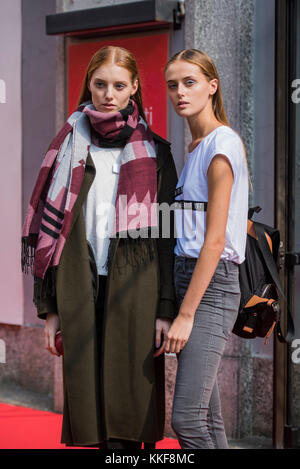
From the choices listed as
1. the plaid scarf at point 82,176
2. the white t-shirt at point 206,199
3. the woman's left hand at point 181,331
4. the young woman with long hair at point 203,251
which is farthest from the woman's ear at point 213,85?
the woman's left hand at point 181,331

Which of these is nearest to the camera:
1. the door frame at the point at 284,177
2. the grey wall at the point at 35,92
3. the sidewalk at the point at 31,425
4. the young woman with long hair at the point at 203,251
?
the young woman with long hair at the point at 203,251

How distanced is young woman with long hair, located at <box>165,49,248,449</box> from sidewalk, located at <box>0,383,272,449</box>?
5.66ft

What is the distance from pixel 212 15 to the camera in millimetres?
4227

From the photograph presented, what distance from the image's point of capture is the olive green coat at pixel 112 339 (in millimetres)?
2660

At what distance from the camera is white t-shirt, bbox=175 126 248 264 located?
2.41 metres

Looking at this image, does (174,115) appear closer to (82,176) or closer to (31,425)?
(82,176)

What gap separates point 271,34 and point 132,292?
2.28m

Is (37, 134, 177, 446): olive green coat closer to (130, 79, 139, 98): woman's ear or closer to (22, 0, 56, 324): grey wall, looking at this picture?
(130, 79, 139, 98): woman's ear

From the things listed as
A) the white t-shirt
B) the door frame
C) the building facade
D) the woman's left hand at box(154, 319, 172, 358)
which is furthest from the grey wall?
the white t-shirt

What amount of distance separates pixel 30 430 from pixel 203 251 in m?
2.52

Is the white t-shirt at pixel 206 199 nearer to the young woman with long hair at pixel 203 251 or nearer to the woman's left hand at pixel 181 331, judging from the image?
the young woman with long hair at pixel 203 251

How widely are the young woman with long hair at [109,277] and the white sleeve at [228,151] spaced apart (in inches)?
14.8

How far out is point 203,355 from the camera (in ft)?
7.86
